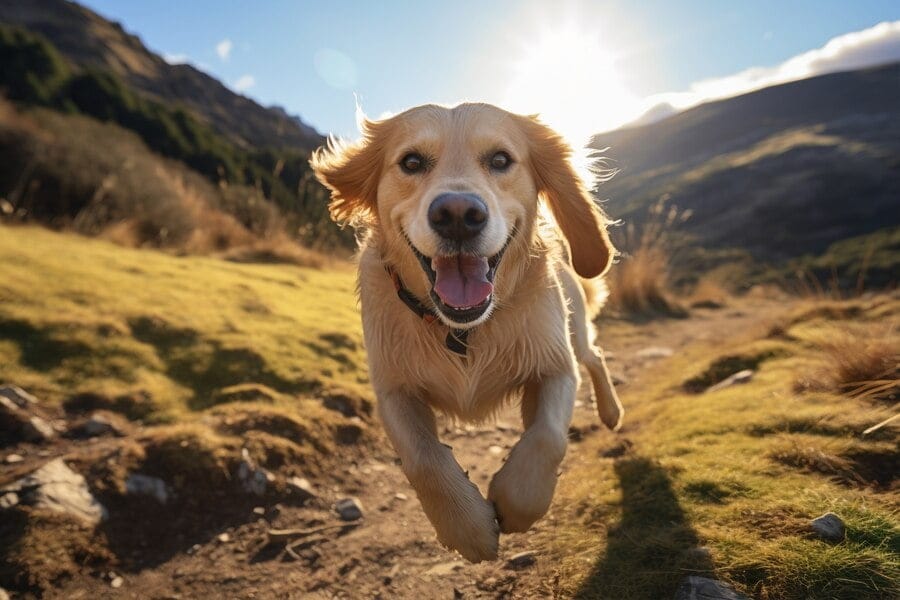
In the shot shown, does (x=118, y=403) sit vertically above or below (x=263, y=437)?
above

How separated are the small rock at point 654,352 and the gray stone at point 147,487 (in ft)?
17.7

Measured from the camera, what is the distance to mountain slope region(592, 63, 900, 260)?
5112 centimetres

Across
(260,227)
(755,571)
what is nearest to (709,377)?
(755,571)

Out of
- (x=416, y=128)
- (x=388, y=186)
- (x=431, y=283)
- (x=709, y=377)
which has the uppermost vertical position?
(x=416, y=128)

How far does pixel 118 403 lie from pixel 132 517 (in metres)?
1.17

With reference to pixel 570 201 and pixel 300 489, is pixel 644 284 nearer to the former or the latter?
pixel 570 201

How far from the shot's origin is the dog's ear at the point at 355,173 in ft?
10.7

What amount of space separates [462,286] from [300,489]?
1826mm

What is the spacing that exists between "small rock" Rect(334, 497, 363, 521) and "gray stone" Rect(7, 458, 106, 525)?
1.21m

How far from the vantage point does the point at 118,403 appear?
3.86 meters

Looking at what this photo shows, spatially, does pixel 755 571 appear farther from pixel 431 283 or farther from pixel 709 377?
pixel 709 377

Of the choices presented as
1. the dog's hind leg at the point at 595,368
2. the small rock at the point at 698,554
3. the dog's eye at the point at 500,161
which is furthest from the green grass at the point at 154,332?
the small rock at the point at 698,554

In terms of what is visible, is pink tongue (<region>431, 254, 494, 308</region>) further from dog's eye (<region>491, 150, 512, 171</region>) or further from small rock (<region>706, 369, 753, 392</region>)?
small rock (<region>706, 369, 753, 392</region>)

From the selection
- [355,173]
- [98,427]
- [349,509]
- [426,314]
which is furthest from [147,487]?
[355,173]
